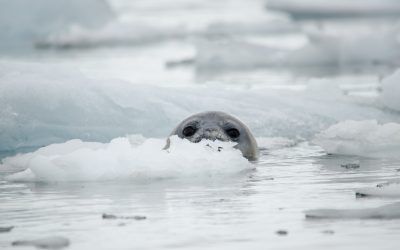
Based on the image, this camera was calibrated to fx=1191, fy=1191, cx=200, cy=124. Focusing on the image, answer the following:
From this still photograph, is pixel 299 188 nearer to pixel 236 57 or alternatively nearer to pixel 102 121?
pixel 102 121

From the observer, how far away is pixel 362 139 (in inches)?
382

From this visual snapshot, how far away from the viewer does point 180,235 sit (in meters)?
5.98

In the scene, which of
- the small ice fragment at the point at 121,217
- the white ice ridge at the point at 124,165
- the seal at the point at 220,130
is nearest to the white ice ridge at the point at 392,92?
the seal at the point at 220,130

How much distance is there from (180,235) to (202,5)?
111 feet

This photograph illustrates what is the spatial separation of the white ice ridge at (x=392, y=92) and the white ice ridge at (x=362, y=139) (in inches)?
84.9

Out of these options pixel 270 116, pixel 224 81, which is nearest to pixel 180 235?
pixel 270 116

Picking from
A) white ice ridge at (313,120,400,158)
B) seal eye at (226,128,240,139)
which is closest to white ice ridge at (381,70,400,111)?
white ice ridge at (313,120,400,158)

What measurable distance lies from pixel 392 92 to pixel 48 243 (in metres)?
6.89

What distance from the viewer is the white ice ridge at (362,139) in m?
9.63

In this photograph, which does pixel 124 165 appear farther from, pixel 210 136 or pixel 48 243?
pixel 48 243

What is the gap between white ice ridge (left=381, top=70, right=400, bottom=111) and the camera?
11992 millimetres

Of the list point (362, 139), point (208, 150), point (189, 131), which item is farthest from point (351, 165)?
point (189, 131)

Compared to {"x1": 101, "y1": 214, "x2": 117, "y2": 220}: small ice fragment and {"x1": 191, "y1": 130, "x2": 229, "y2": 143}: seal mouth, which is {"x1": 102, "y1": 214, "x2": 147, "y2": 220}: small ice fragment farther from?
{"x1": 191, "y1": 130, "x2": 229, "y2": 143}: seal mouth

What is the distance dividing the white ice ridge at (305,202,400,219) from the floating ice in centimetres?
1661
